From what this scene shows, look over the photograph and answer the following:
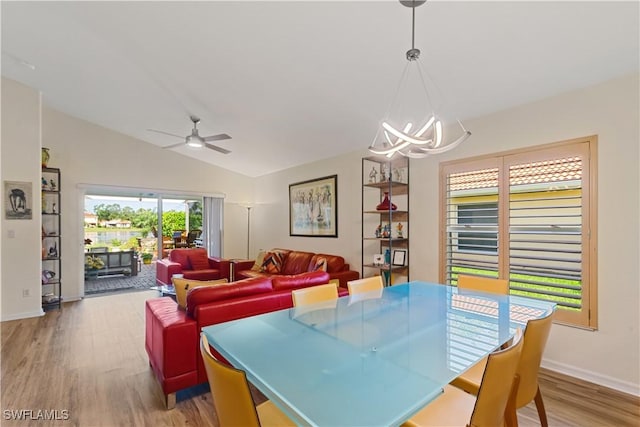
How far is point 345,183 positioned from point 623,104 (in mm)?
3327

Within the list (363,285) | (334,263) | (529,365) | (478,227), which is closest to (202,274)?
(334,263)

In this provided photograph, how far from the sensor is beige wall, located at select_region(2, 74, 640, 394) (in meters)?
2.37

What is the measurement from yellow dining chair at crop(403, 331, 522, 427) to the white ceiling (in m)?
2.06

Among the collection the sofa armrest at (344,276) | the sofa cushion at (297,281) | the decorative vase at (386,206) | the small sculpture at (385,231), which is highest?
the decorative vase at (386,206)

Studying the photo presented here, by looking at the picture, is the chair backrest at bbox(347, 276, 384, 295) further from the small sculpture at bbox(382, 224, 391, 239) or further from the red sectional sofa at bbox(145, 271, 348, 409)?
the small sculpture at bbox(382, 224, 391, 239)

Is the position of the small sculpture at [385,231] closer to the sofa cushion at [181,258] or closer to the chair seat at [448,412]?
the chair seat at [448,412]

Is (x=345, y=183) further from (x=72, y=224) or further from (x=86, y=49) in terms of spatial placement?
(x=72, y=224)

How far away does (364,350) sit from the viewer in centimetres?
138

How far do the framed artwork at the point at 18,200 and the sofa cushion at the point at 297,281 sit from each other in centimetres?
412

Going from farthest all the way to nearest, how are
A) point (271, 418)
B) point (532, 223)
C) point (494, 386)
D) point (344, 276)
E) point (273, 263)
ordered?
point (273, 263), point (344, 276), point (532, 223), point (271, 418), point (494, 386)

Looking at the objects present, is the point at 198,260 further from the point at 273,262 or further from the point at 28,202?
the point at 28,202

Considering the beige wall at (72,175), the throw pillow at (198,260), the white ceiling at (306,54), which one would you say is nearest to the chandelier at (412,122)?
the white ceiling at (306,54)

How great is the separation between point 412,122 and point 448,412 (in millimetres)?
2516

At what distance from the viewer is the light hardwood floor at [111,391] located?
206cm
